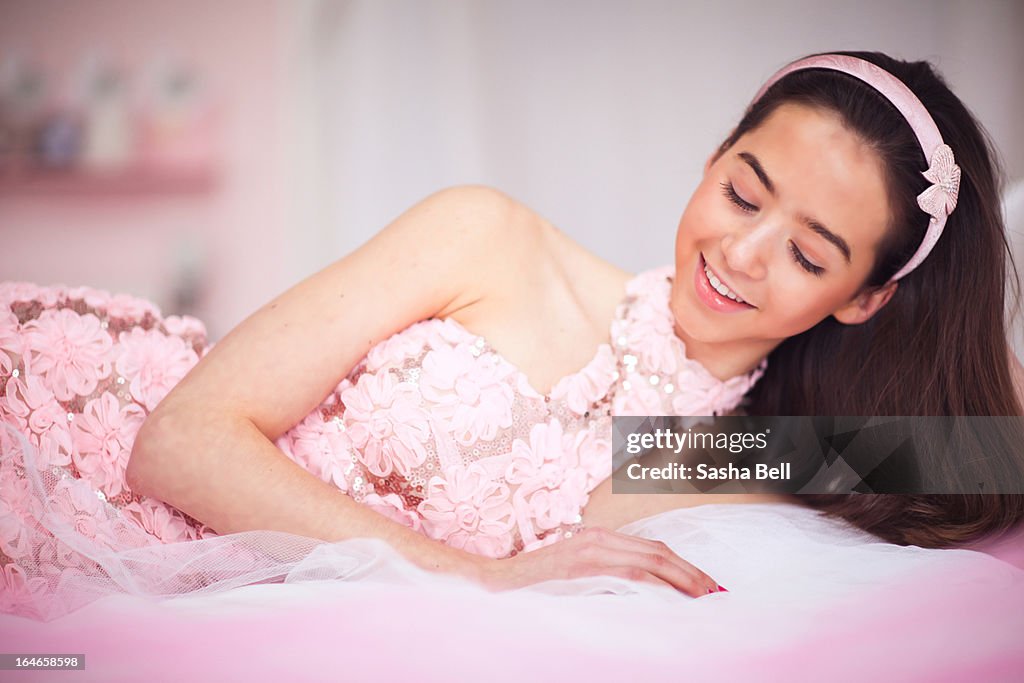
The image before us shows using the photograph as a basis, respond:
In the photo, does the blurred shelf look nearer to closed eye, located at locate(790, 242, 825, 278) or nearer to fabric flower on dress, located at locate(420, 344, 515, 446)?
fabric flower on dress, located at locate(420, 344, 515, 446)

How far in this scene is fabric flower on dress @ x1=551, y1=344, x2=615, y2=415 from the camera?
4.00 ft

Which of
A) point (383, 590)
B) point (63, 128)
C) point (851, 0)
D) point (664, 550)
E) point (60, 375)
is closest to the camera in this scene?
point (383, 590)

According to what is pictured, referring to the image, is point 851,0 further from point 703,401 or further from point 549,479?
point 549,479

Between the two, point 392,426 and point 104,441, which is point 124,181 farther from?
point 392,426

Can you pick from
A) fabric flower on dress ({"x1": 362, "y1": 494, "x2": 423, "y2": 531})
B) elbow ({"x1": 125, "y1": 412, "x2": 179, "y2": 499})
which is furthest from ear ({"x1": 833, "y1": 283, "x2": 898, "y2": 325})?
elbow ({"x1": 125, "y1": 412, "x2": 179, "y2": 499})

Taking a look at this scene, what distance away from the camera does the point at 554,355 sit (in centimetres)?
124

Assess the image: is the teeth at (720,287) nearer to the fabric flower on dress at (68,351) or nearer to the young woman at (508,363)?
the young woman at (508,363)

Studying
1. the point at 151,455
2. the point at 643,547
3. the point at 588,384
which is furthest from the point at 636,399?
the point at 151,455

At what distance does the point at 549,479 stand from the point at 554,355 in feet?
0.58

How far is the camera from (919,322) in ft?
4.53

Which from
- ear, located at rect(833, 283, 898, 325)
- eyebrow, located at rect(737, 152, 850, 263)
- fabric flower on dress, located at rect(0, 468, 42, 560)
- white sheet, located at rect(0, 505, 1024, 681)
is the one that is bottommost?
white sheet, located at rect(0, 505, 1024, 681)

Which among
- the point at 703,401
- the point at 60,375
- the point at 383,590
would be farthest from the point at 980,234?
the point at 60,375

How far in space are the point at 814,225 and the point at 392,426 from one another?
0.63m

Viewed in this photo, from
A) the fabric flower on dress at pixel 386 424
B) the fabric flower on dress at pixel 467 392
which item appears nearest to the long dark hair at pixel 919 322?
the fabric flower on dress at pixel 467 392
